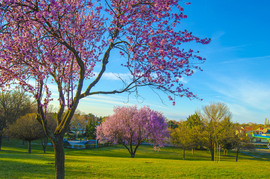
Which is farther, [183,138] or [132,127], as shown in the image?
[183,138]

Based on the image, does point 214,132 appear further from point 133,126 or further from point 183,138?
point 133,126

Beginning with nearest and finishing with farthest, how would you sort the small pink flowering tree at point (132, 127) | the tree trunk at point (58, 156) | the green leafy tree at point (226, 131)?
the tree trunk at point (58, 156) → the small pink flowering tree at point (132, 127) → the green leafy tree at point (226, 131)

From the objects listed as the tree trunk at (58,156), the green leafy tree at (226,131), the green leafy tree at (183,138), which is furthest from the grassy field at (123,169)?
the green leafy tree at (183,138)

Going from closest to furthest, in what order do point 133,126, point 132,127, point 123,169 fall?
point 123,169
point 133,126
point 132,127

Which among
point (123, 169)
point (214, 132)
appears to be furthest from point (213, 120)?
point (123, 169)

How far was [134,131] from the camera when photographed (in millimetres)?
32344

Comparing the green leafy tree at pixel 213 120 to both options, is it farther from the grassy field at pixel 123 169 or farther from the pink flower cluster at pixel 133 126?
the grassy field at pixel 123 169

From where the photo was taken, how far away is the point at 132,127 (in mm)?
32188

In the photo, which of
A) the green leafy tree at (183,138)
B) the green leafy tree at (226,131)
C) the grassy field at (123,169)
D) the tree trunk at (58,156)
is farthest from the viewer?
the green leafy tree at (183,138)

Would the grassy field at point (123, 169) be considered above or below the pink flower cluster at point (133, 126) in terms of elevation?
below

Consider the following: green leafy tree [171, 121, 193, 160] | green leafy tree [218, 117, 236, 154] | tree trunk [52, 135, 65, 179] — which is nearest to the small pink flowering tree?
green leafy tree [171, 121, 193, 160]

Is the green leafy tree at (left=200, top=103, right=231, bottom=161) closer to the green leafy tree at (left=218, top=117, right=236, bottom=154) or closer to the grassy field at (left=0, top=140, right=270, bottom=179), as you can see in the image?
the green leafy tree at (left=218, top=117, right=236, bottom=154)

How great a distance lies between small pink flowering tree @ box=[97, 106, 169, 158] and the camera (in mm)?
32406

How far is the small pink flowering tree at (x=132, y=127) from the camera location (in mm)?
32406
